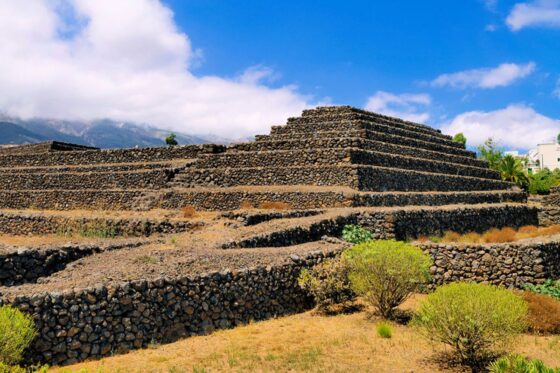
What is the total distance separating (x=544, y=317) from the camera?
984 centimetres

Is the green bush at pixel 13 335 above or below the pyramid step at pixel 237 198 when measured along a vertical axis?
below

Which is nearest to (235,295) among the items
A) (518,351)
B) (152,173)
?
(518,351)

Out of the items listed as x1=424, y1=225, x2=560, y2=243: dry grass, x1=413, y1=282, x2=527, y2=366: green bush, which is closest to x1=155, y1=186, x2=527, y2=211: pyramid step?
x1=424, y1=225, x2=560, y2=243: dry grass

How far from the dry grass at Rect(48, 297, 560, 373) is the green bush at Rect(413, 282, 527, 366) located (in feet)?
1.46

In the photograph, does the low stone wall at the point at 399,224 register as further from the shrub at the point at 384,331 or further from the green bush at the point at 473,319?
the green bush at the point at 473,319

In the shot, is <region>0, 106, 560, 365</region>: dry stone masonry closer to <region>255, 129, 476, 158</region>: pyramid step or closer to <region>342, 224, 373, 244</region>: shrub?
<region>255, 129, 476, 158</region>: pyramid step

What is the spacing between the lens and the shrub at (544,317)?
9789mm

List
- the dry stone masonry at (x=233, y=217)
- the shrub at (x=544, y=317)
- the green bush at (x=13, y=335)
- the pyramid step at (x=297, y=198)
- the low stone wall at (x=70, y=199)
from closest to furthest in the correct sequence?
the green bush at (x=13, y=335) → the dry stone masonry at (x=233, y=217) → the shrub at (x=544, y=317) → the pyramid step at (x=297, y=198) → the low stone wall at (x=70, y=199)

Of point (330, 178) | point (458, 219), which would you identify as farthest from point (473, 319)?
point (330, 178)

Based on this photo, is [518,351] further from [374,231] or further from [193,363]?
[374,231]

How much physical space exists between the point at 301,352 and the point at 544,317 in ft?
17.2

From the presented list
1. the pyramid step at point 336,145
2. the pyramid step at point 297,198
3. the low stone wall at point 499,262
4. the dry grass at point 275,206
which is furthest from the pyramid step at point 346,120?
the low stone wall at point 499,262

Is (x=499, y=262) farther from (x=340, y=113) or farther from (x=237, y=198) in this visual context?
(x=340, y=113)

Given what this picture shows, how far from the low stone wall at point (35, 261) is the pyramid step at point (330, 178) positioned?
13.2 meters
